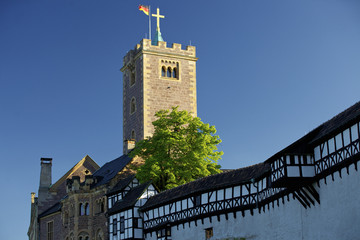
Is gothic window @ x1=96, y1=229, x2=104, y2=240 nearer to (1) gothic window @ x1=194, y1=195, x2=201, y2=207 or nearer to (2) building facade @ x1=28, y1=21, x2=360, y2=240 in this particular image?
(2) building facade @ x1=28, y1=21, x2=360, y2=240

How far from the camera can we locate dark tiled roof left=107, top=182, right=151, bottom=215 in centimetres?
5403

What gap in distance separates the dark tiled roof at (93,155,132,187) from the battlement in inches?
475

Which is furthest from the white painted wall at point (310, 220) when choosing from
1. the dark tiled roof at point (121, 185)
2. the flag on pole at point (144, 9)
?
the flag on pole at point (144, 9)

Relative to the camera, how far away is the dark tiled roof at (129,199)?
177 feet

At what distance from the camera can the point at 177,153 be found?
56.6 meters

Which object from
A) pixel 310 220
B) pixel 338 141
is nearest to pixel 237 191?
pixel 310 220

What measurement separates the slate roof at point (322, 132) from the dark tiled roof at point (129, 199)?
62.7 ft

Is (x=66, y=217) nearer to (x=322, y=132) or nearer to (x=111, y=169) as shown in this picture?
(x=111, y=169)

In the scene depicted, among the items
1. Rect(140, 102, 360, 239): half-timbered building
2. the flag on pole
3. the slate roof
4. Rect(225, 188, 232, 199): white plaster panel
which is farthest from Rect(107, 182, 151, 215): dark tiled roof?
the flag on pole

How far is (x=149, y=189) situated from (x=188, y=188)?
22.9ft

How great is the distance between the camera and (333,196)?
3341 cm

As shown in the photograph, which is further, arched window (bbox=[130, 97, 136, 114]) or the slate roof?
arched window (bbox=[130, 97, 136, 114])

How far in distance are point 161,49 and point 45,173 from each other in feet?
71.6

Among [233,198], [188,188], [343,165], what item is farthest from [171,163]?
[343,165]
